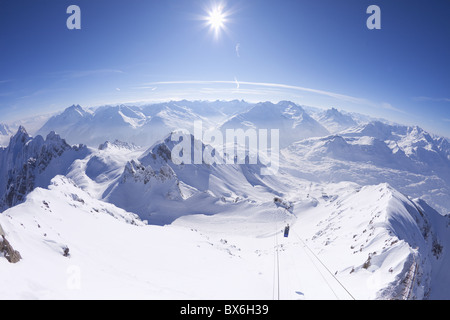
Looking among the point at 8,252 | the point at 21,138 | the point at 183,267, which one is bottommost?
the point at 183,267

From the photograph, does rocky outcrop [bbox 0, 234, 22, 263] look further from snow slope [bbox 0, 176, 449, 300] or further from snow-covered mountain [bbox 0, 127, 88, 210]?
snow-covered mountain [bbox 0, 127, 88, 210]

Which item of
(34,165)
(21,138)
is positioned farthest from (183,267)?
(21,138)

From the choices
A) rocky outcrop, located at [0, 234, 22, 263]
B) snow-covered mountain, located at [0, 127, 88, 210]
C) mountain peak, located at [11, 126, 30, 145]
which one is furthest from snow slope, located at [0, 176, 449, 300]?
mountain peak, located at [11, 126, 30, 145]

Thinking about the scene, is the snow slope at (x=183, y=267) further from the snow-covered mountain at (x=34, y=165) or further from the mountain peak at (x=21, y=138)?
the mountain peak at (x=21, y=138)

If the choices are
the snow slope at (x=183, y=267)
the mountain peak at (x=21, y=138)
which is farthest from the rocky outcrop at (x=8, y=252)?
the mountain peak at (x=21, y=138)

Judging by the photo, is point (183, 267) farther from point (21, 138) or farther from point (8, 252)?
point (21, 138)
